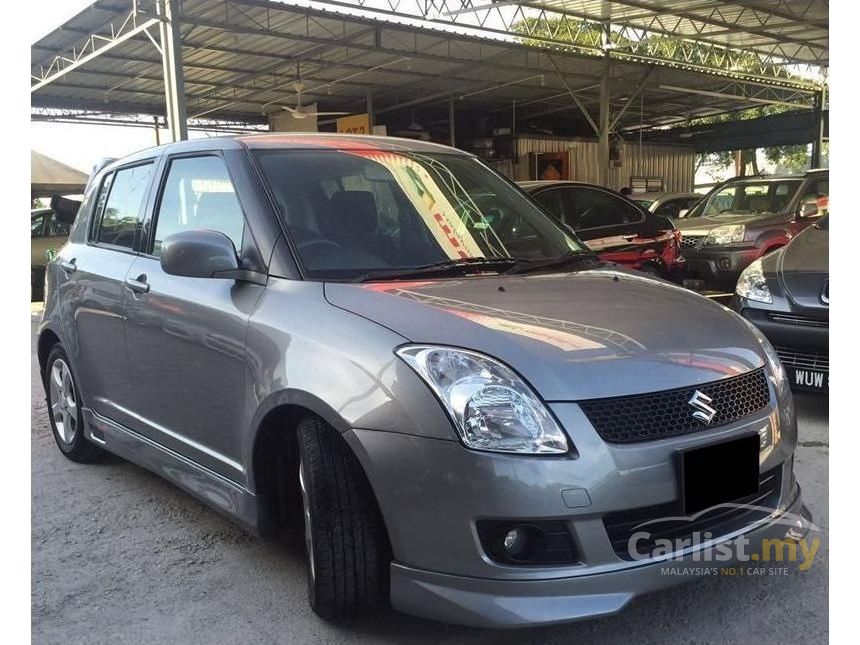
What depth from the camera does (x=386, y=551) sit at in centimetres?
227

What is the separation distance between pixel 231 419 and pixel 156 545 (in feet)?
3.04

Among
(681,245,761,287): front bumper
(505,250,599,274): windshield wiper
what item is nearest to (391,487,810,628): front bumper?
(505,250,599,274): windshield wiper

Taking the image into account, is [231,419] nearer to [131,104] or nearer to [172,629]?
[172,629]

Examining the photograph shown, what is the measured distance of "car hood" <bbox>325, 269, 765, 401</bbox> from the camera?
2.09 meters

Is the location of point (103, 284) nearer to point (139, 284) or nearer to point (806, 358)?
point (139, 284)

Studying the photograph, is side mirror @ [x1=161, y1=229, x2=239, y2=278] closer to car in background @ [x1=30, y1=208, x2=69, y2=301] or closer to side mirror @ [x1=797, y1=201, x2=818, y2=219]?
side mirror @ [x1=797, y1=201, x2=818, y2=219]

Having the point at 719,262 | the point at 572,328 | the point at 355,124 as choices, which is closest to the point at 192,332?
the point at 572,328

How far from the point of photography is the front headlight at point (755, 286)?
15.3ft

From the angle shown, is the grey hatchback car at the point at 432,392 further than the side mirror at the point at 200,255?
No

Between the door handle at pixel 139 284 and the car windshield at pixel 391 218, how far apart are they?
0.79 metres

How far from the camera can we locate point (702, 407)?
2.16 meters

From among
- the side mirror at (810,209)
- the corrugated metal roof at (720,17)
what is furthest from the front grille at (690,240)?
the corrugated metal roof at (720,17)

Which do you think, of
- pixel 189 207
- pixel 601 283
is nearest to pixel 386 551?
pixel 601 283

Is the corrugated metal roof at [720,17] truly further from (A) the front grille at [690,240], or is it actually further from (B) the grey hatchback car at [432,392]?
(B) the grey hatchback car at [432,392]
